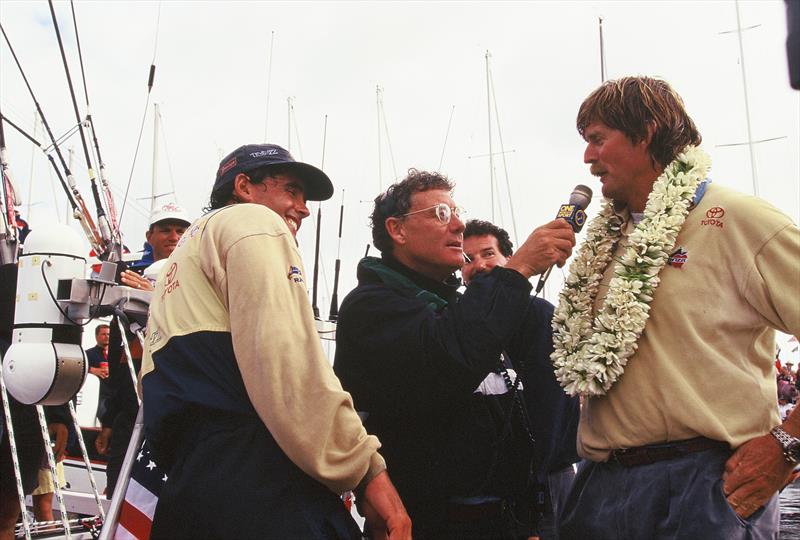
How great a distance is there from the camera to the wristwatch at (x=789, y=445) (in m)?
2.06

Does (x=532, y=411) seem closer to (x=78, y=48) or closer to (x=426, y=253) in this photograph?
(x=426, y=253)

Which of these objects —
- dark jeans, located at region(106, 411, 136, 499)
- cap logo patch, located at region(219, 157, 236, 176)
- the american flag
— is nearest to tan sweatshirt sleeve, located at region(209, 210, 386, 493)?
the american flag

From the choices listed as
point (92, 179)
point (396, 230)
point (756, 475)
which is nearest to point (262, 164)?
point (396, 230)

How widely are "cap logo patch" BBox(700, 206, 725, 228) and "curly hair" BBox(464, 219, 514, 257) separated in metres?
2.34

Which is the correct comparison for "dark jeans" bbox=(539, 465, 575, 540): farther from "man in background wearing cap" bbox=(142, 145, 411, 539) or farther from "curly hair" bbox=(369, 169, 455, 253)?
"curly hair" bbox=(369, 169, 455, 253)

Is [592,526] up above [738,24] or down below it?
below

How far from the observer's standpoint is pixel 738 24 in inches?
911

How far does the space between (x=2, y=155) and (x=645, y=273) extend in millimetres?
4534

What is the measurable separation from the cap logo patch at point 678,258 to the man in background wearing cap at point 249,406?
1174 mm

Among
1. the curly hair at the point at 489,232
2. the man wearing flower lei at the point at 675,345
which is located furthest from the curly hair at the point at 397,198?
the man wearing flower lei at the point at 675,345

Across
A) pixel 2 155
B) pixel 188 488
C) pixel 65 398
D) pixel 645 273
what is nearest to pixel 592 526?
pixel 645 273

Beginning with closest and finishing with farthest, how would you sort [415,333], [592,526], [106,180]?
1. [592,526]
2. [415,333]
3. [106,180]

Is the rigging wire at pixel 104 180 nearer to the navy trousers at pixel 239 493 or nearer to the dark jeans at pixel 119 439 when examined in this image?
the dark jeans at pixel 119 439

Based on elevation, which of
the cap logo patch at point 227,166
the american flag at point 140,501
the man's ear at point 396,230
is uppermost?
the cap logo patch at point 227,166
